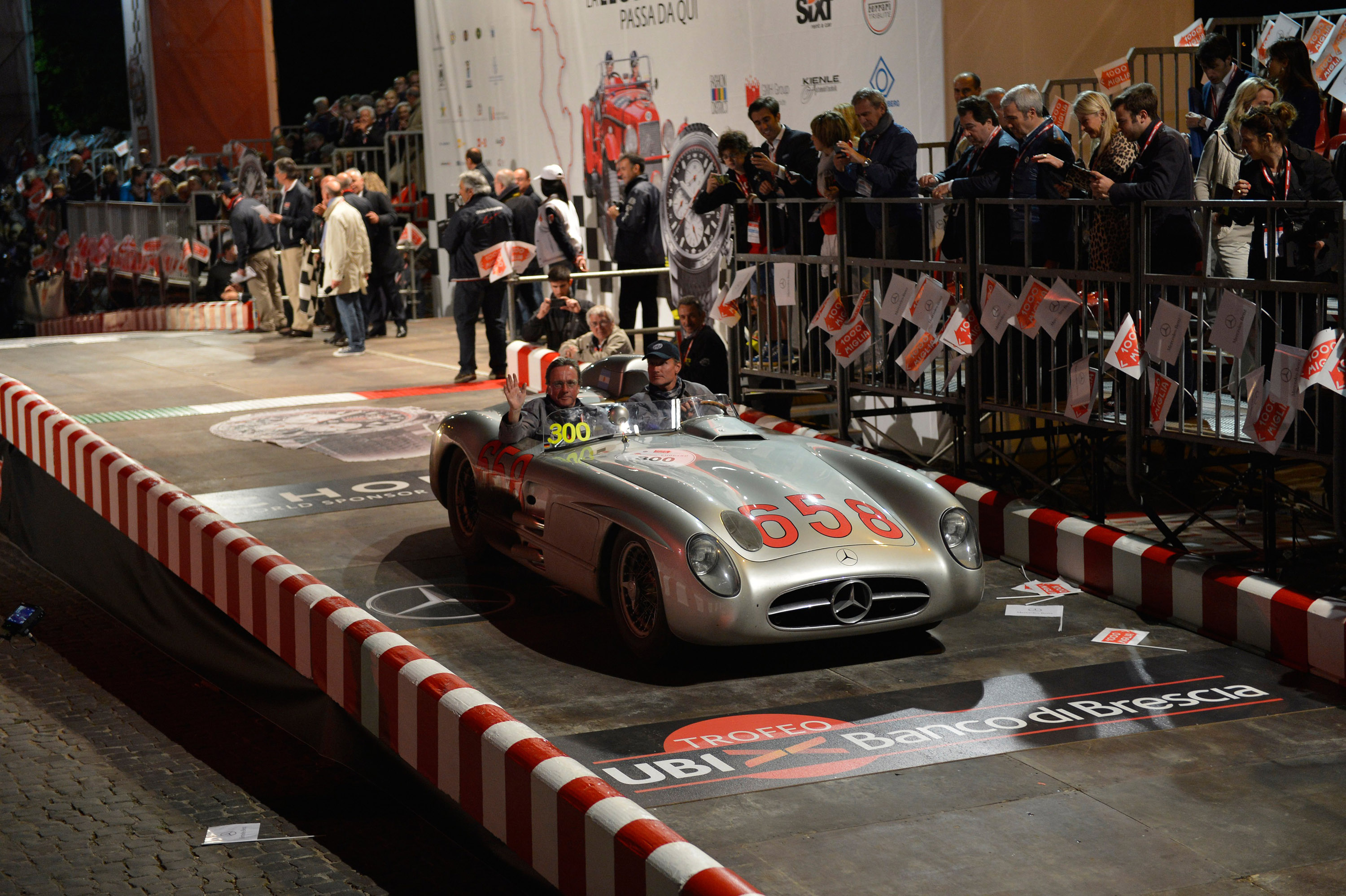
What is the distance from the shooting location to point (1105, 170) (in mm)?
8844

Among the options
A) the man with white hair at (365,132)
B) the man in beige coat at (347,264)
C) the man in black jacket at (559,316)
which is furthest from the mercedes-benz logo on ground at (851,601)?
the man with white hair at (365,132)

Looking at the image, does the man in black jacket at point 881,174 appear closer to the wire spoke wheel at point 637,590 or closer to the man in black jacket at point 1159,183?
the man in black jacket at point 1159,183

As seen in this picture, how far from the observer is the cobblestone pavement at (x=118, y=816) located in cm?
551

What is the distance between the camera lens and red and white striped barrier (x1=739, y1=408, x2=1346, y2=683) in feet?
22.5

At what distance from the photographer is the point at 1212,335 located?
7570 mm

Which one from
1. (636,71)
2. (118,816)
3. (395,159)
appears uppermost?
(636,71)

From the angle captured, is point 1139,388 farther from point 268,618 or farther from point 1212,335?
point 268,618

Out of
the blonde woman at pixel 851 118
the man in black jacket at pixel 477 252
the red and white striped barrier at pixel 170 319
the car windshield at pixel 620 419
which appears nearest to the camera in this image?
the car windshield at pixel 620 419

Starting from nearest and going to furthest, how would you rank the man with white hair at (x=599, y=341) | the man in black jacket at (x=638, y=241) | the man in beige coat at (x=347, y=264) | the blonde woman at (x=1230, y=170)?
the blonde woman at (x=1230, y=170) → the man with white hair at (x=599, y=341) → the man in black jacket at (x=638, y=241) → the man in beige coat at (x=347, y=264)

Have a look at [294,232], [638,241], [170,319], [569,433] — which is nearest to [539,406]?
[569,433]

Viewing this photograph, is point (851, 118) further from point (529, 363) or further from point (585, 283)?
point (585, 283)

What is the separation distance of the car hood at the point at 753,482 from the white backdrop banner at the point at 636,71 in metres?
4.56

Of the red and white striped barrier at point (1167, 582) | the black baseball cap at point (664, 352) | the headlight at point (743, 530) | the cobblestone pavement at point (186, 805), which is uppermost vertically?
the black baseball cap at point (664, 352)

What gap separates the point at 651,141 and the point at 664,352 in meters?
8.05
